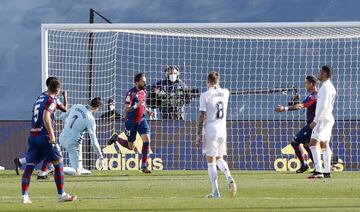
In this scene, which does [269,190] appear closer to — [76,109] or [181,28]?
[76,109]

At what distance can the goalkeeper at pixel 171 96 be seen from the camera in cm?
2692

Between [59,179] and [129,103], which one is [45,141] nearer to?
[59,179]

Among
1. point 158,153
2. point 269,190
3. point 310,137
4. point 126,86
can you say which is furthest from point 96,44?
point 269,190

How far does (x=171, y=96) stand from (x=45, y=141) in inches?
458

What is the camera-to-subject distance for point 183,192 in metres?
17.5

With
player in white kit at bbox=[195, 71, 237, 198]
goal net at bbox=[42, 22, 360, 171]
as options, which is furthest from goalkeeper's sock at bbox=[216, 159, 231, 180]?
goal net at bbox=[42, 22, 360, 171]

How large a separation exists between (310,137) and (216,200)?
849 centimetres

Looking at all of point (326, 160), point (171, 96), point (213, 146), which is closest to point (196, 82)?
point (171, 96)

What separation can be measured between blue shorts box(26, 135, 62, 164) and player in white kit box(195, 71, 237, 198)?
2474 mm

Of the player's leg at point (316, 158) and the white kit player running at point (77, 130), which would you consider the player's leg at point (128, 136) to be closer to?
the white kit player running at point (77, 130)

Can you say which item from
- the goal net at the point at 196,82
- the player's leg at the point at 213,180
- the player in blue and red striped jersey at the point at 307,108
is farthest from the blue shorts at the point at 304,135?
the player's leg at the point at 213,180

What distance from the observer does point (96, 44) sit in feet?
90.5

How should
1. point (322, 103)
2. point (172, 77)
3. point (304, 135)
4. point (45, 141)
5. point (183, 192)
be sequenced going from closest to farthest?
1. point (45, 141)
2. point (183, 192)
3. point (322, 103)
4. point (304, 135)
5. point (172, 77)

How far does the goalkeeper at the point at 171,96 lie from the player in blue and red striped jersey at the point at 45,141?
11.1 meters
